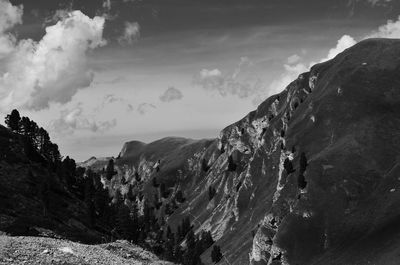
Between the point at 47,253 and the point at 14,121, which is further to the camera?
the point at 14,121

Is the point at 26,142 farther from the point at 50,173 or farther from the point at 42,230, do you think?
the point at 42,230

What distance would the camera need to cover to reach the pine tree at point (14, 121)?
580ft

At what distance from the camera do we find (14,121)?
17700cm

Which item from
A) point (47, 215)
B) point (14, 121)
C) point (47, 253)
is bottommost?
point (47, 215)

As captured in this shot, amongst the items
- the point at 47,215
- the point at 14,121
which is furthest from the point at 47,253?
the point at 14,121

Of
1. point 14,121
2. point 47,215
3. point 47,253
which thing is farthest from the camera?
point 14,121

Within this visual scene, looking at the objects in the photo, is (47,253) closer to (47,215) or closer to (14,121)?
(47,215)

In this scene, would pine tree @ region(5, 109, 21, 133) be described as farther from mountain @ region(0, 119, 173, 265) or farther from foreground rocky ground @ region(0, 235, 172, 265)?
foreground rocky ground @ region(0, 235, 172, 265)

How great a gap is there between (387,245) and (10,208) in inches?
4245

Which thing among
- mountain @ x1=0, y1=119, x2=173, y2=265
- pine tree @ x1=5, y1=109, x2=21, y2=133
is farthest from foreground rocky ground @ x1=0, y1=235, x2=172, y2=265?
pine tree @ x1=5, y1=109, x2=21, y2=133

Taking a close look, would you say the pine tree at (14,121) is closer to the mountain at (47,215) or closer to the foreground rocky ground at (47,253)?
the mountain at (47,215)

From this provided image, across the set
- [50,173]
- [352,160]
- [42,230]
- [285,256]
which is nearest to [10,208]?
[42,230]

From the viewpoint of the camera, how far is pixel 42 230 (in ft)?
319

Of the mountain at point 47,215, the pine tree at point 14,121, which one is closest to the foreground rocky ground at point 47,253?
the mountain at point 47,215
